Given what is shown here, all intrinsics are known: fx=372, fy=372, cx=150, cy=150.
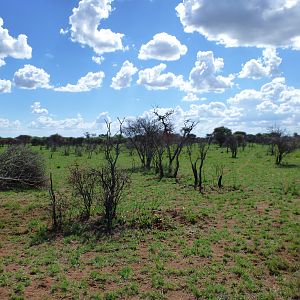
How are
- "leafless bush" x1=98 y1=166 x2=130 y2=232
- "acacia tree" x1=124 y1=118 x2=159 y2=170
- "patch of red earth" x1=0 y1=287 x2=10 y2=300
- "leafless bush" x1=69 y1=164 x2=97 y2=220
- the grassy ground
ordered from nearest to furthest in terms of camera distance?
"patch of red earth" x1=0 y1=287 x2=10 y2=300
the grassy ground
"leafless bush" x1=98 y1=166 x2=130 y2=232
"leafless bush" x1=69 y1=164 x2=97 y2=220
"acacia tree" x1=124 y1=118 x2=159 y2=170

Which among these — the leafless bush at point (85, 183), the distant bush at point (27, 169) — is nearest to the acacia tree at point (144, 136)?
the distant bush at point (27, 169)

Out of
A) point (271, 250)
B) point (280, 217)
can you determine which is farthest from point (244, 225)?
point (271, 250)

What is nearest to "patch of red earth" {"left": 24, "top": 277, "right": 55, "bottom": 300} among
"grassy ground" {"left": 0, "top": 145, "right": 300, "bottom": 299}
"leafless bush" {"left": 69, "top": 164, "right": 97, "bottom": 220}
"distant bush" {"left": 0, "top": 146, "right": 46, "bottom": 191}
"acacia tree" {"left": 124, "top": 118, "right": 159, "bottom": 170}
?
"grassy ground" {"left": 0, "top": 145, "right": 300, "bottom": 299}

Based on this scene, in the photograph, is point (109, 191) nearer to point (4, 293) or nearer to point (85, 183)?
point (85, 183)

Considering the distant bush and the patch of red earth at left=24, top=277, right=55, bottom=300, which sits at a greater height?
the distant bush

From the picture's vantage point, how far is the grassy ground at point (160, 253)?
7.61 metres

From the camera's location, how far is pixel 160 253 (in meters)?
9.82

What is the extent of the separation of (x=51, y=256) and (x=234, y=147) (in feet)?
142

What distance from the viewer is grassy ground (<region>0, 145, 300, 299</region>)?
761 cm

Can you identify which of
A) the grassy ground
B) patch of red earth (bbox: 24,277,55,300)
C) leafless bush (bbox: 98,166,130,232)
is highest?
leafless bush (bbox: 98,166,130,232)

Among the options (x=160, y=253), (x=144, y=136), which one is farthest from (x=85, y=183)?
(x=144, y=136)

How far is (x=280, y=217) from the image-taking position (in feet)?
45.6

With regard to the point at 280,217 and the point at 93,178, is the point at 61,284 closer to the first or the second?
the point at 93,178

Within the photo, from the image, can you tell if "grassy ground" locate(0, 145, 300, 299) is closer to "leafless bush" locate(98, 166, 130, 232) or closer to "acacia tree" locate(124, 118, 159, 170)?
"leafless bush" locate(98, 166, 130, 232)
